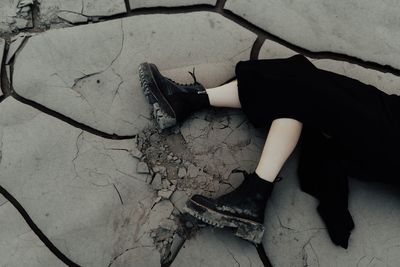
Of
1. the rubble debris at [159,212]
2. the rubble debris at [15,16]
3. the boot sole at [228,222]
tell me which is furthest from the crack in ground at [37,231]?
the rubble debris at [15,16]

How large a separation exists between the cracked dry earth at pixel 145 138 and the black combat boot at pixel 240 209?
0.31 feet

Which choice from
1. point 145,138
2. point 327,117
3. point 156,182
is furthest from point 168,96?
point 327,117

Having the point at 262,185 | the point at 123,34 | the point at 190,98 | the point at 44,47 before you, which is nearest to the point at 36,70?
the point at 44,47

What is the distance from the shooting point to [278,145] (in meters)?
1.35

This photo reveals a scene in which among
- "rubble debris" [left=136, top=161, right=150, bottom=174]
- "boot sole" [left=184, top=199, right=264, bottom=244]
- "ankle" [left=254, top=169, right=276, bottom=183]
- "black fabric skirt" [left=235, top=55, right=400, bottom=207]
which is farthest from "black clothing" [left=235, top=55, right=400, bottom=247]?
"rubble debris" [left=136, top=161, right=150, bottom=174]

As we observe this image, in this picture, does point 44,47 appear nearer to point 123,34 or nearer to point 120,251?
point 123,34

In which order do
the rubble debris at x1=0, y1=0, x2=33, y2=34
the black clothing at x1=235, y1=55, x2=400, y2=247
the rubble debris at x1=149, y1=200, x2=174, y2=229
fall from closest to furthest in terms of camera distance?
the black clothing at x1=235, y1=55, x2=400, y2=247, the rubble debris at x1=149, y1=200, x2=174, y2=229, the rubble debris at x1=0, y1=0, x2=33, y2=34

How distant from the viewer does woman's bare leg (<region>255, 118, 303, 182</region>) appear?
1.35 metres

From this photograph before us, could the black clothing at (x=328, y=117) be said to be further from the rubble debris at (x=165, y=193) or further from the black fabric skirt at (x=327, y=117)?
the rubble debris at (x=165, y=193)

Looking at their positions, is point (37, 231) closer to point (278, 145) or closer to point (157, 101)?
point (157, 101)

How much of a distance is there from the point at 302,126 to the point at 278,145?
102mm

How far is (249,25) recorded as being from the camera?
164cm

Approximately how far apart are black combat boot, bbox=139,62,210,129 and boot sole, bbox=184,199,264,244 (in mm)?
293

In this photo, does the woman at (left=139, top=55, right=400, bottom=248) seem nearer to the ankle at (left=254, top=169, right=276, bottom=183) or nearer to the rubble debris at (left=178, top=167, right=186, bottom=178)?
the ankle at (left=254, top=169, right=276, bottom=183)
